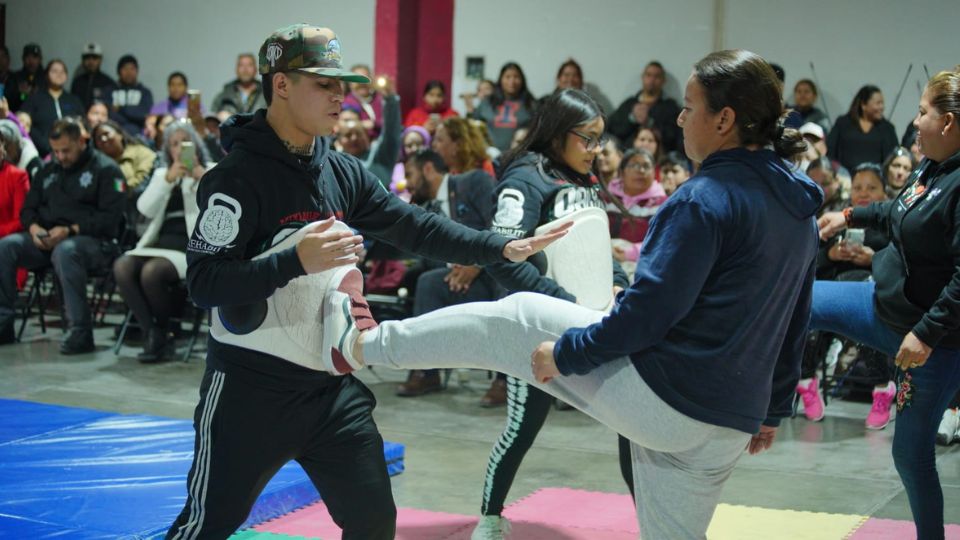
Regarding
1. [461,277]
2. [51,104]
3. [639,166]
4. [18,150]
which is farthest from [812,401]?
[51,104]

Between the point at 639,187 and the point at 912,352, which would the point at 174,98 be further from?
the point at 912,352

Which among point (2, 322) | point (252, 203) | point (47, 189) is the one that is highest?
point (252, 203)

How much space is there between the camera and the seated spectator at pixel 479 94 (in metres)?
11.0

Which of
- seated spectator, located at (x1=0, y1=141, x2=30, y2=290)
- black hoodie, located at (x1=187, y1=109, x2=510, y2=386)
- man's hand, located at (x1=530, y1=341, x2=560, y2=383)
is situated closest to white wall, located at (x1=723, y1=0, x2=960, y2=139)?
seated spectator, located at (x1=0, y1=141, x2=30, y2=290)

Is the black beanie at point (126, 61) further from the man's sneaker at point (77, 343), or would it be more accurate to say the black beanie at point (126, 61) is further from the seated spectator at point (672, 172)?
the seated spectator at point (672, 172)

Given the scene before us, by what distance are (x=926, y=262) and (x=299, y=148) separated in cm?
192

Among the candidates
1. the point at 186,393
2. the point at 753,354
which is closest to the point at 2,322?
the point at 186,393

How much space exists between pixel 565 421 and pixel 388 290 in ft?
6.22

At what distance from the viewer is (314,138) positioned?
2.97 m

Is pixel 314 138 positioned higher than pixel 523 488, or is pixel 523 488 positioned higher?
pixel 314 138

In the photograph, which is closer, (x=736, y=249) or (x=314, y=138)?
(x=736, y=249)

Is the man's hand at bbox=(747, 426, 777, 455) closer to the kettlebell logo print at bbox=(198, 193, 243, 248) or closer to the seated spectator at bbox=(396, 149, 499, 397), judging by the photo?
the kettlebell logo print at bbox=(198, 193, 243, 248)

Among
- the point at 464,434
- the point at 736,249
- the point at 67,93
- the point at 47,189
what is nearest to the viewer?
the point at 736,249

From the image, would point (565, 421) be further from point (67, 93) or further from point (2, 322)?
Answer: point (67, 93)
